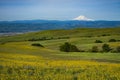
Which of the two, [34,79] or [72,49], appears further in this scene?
[72,49]

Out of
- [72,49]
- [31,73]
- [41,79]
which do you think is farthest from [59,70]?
[72,49]

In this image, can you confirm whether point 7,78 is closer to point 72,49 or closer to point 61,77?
point 61,77

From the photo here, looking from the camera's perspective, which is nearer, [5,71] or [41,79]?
[41,79]

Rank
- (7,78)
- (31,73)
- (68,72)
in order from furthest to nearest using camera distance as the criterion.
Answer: (68,72)
(31,73)
(7,78)

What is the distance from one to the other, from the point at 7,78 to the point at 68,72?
5.66 meters

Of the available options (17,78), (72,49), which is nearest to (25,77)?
(17,78)

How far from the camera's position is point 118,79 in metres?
17.8

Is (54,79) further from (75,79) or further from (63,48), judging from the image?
(63,48)

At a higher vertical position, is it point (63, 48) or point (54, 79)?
point (54, 79)

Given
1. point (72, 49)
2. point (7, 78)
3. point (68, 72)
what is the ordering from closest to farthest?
point (7, 78)
point (68, 72)
point (72, 49)

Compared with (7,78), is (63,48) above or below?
below

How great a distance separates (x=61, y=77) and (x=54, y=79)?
0.96 m

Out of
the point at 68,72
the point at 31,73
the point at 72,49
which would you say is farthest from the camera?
the point at 72,49

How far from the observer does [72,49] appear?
71.6 m
